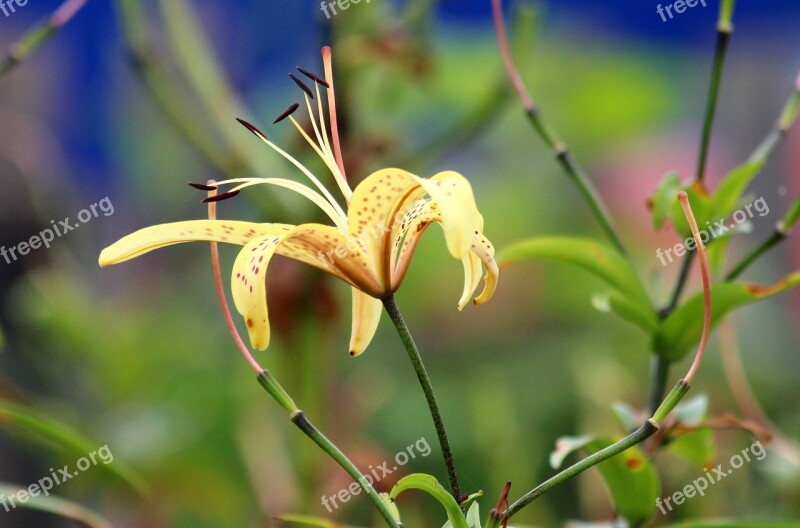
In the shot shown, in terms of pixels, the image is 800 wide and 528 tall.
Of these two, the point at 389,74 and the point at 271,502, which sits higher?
the point at 389,74

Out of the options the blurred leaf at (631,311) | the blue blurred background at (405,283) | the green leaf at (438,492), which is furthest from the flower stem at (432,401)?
the blue blurred background at (405,283)

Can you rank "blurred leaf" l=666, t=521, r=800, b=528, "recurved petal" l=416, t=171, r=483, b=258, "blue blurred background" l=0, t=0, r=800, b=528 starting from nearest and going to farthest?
1. "recurved petal" l=416, t=171, r=483, b=258
2. "blurred leaf" l=666, t=521, r=800, b=528
3. "blue blurred background" l=0, t=0, r=800, b=528

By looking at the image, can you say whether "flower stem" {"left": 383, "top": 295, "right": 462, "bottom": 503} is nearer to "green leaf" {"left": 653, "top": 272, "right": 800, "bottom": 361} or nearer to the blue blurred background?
"green leaf" {"left": 653, "top": 272, "right": 800, "bottom": 361}

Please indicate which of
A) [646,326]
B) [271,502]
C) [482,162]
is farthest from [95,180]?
[646,326]

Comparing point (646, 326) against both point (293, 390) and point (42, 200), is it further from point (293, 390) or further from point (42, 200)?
point (42, 200)

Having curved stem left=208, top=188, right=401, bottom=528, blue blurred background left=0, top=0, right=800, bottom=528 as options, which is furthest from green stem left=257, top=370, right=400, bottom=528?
blue blurred background left=0, top=0, right=800, bottom=528

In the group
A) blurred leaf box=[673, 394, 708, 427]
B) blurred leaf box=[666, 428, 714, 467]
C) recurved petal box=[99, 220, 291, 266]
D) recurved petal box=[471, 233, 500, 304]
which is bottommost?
blurred leaf box=[666, 428, 714, 467]

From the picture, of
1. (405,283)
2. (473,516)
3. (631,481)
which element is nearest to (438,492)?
(473,516)
